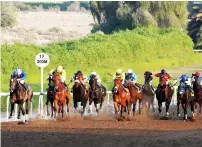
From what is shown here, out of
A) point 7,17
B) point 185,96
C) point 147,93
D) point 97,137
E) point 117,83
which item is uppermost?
point 7,17

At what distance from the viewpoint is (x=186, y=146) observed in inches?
504

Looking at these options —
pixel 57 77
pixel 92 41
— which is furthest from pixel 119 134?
pixel 92 41

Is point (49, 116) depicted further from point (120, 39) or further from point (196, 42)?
point (196, 42)

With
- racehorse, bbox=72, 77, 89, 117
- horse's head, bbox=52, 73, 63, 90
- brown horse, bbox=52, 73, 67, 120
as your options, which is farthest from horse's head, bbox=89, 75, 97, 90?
horse's head, bbox=52, 73, 63, 90

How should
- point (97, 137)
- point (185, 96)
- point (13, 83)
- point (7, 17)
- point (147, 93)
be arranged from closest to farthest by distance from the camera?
point (97, 137) < point (13, 83) < point (185, 96) < point (147, 93) < point (7, 17)

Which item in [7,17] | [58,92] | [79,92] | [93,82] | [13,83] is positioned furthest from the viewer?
[7,17]

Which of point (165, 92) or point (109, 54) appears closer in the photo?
point (165, 92)

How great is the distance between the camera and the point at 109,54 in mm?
46812

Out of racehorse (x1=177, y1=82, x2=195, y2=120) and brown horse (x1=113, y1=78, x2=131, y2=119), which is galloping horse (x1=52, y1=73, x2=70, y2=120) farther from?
racehorse (x1=177, y1=82, x2=195, y2=120)

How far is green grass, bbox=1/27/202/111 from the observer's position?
37719 mm

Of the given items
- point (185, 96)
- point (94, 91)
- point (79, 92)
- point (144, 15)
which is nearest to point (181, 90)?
point (185, 96)

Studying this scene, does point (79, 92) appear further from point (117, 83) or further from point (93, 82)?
point (117, 83)

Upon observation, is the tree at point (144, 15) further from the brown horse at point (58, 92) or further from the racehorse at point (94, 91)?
the brown horse at point (58, 92)

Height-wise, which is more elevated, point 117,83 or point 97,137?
point 117,83
